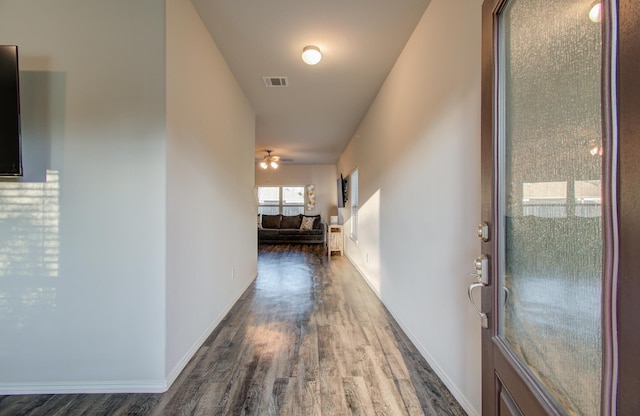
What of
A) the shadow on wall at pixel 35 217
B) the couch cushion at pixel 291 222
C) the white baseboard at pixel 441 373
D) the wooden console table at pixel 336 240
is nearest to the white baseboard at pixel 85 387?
the shadow on wall at pixel 35 217

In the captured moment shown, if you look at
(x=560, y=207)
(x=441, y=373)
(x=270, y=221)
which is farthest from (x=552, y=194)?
(x=270, y=221)

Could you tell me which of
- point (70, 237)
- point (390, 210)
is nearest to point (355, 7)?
point (390, 210)

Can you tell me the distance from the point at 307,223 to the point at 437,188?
7089mm

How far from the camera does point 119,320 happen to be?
1698mm

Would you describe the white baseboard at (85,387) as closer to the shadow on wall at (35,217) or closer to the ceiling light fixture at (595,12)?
the shadow on wall at (35,217)

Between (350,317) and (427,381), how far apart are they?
114 centimetres

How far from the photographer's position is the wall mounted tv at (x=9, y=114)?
4.96 feet

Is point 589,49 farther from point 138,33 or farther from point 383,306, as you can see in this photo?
point 383,306

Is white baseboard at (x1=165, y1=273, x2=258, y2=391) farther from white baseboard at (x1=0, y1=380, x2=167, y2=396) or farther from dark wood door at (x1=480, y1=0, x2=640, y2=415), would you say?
dark wood door at (x1=480, y1=0, x2=640, y2=415)

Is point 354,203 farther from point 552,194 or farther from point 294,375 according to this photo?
point 552,194

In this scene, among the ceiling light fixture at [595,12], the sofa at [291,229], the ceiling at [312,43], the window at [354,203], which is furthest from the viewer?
the sofa at [291,229]

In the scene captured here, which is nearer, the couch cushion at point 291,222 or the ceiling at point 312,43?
the ceiling at point 312,43

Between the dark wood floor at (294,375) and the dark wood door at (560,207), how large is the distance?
98 centimetres

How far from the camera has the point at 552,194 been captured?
72 cm
